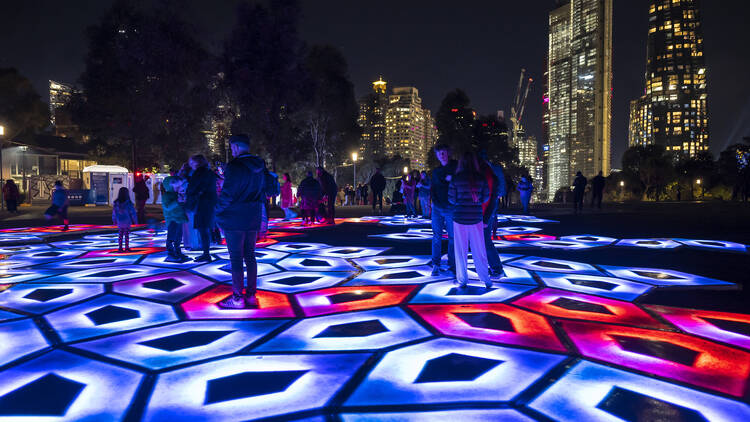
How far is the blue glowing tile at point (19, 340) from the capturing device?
10.6 feet

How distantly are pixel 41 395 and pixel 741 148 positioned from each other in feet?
231

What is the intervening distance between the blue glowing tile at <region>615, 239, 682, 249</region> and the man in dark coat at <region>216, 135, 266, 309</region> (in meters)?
7.95

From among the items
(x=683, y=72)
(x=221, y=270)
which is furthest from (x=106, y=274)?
(x=683, y=72)

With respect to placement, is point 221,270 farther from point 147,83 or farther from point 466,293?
point 147,83

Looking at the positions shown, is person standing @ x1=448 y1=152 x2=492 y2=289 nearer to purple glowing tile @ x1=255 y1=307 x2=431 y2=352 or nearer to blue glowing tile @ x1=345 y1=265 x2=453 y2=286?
blue glowing tile @ x1=345 y1=265 x2=453 y2=286

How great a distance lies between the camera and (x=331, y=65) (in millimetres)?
38688

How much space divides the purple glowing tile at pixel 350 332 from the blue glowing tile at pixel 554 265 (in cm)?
316


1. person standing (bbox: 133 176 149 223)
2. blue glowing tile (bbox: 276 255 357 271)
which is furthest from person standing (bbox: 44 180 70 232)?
blue glowing tile (bbox: 276 255 357 271)

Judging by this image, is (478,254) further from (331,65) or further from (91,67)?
(331,65)

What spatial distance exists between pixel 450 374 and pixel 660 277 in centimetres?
450

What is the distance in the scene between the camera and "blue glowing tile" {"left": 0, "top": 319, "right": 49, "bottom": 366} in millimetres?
3217

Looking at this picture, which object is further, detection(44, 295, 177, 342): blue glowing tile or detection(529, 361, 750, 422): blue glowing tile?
detection(44, 295, 177, 342): blue glowing tile

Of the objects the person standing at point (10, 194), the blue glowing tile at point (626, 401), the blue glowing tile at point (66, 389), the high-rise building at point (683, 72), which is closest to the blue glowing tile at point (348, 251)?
the blue glowing tile at point (66, 389)

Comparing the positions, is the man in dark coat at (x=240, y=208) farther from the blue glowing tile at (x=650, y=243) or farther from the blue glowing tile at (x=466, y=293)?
the blue glowing tile at (x=650, y=243)
